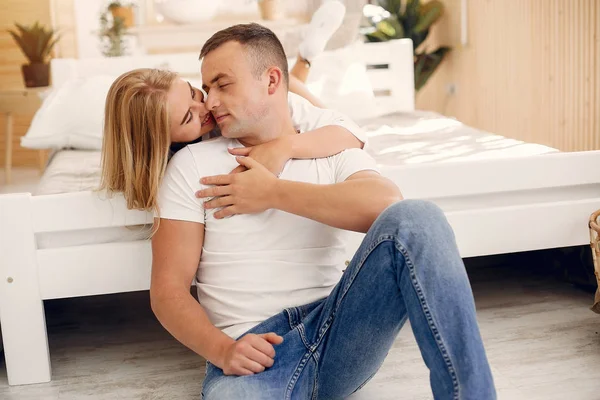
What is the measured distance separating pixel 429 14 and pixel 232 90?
3.36 metres

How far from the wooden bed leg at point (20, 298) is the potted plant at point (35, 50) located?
3.17 metres

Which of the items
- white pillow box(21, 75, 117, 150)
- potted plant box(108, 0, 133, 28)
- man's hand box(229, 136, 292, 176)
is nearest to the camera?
man's hand box(229, 136, 292, 176)

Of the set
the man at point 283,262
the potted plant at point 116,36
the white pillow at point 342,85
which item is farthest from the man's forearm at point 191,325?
the potted plant at point 116,36

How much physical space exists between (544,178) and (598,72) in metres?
1.54

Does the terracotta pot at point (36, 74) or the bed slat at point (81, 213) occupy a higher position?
the terracotta pot at point (36, 74)

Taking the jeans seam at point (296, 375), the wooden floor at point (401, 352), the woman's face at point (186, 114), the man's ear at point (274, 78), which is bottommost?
the wooden floor at point (401, 352)

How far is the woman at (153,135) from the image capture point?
1.64m

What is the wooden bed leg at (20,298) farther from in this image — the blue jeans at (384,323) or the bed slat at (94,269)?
the blue jeans at (384,323)

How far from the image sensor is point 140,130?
165cm

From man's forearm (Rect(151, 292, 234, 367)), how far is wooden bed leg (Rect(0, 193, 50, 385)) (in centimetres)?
52

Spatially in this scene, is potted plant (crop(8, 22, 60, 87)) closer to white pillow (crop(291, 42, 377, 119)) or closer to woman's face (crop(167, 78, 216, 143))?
white pillow (crop(291, 42, 377, 119))

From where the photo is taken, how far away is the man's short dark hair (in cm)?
166

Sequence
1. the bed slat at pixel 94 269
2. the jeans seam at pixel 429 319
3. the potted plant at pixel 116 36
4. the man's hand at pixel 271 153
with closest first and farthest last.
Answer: the jeans seam at pixel 429 319 < the man's hand at pixel 271 153 < the bed slat at pixel 94 269 < the potted plant at pixel 116 36

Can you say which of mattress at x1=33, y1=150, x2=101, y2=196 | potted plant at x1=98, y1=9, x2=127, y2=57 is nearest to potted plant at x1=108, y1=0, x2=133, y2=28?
potted plant at x1=98, y1=9, x2=127, y2=57
